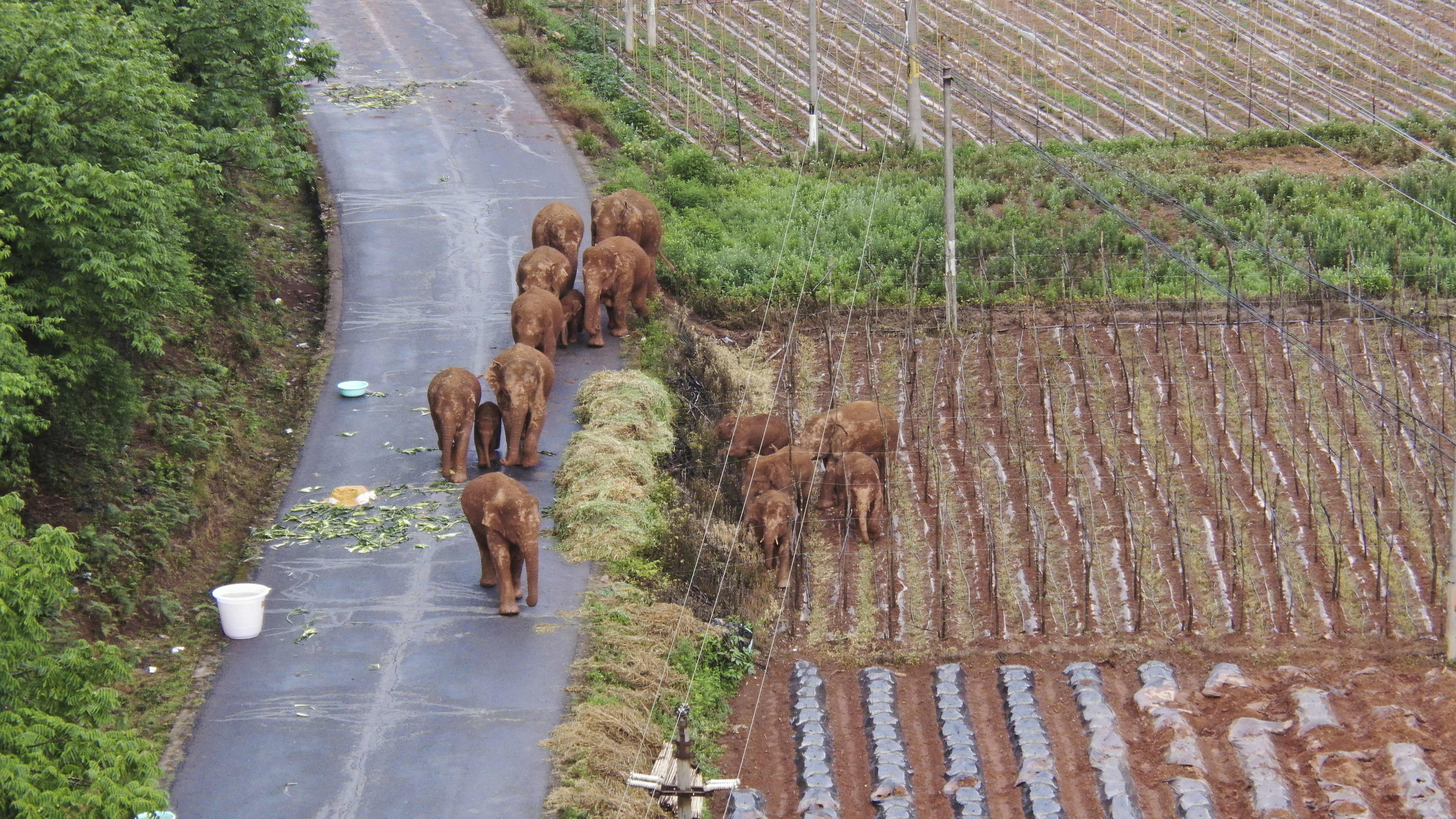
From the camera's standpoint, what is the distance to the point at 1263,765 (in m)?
14.9

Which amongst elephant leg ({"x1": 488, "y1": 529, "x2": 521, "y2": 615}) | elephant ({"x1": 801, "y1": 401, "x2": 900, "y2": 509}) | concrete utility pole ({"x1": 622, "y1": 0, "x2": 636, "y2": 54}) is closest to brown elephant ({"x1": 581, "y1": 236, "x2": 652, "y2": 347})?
elephant ({"x1": 801, "y1": 401, "x2": 900, "y2": 509})

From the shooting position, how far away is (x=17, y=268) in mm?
17047

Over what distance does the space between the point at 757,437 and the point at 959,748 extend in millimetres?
6643

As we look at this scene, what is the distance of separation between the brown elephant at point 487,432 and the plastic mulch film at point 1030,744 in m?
7.03

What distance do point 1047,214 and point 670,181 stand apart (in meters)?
6.97

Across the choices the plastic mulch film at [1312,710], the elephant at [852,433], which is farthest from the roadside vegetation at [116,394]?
the plastic mulch film at [1312,710]

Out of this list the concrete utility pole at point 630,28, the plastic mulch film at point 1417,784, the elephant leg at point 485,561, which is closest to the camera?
the plastic mulch film at point 1417,784

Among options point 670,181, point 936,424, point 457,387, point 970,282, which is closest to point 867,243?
point 970,282

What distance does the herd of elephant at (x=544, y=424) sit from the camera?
17.2 meters

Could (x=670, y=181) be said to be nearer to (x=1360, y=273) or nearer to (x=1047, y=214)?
(x=1047, y=214)

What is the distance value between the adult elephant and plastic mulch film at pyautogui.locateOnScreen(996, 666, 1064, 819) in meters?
11.5

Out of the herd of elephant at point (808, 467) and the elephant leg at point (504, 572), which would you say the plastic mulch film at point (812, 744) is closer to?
the herd of elephant at point (808, 467)

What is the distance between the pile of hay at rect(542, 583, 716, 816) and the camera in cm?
1392

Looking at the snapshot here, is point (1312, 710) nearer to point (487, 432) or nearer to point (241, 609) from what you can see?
point (487, 432)
